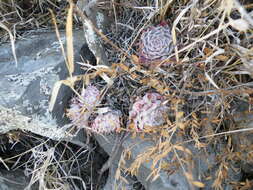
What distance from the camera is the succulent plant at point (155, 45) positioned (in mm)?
1354

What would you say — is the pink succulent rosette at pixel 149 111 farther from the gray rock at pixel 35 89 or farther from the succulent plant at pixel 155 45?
the gray rock at pixel 35 89

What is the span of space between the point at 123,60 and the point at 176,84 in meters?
0.24

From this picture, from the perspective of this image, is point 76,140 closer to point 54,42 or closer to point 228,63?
point 54,42

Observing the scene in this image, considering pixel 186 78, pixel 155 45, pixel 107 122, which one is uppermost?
pixel 155 45

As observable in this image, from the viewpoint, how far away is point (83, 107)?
1378 mm

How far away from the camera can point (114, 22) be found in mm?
1512

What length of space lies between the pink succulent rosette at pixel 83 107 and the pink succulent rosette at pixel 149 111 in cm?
17

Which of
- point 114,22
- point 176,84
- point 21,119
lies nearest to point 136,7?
point 114,22

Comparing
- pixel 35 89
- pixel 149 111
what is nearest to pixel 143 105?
pixel 149 111

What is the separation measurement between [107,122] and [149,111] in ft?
0.60

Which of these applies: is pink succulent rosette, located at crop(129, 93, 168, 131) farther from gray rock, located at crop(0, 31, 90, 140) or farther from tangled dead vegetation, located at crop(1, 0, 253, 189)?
gray rock, located at crop(0, 31, 90, 140)

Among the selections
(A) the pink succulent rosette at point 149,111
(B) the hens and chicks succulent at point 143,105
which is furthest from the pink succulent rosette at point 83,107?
(A) the pink succulent rosette at point 149,111

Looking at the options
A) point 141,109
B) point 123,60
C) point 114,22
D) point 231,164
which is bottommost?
point 231,164

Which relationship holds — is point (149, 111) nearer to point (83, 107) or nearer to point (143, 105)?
point (143, 105)
